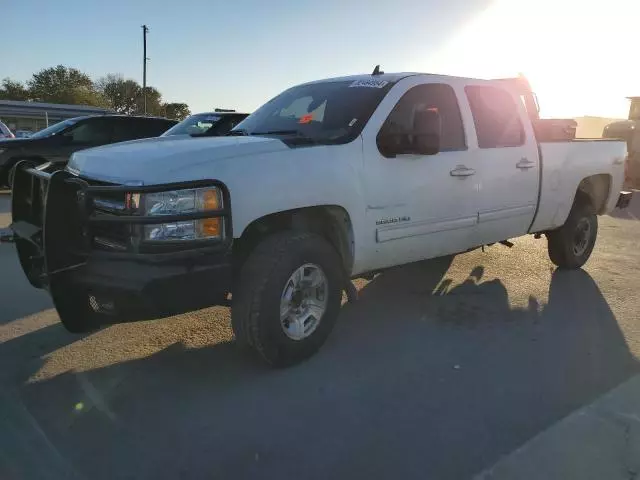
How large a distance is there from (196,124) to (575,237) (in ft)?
21.5

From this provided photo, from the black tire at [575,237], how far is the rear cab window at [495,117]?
1.49m

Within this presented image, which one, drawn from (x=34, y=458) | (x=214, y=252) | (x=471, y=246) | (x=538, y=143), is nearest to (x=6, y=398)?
(x=34, y=458)

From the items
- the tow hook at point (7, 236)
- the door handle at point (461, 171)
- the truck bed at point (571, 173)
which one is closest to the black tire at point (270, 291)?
the door handle at point (461, 171)

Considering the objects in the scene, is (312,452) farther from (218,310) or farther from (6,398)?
(218,310)

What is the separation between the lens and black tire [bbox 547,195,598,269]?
604 centimetres

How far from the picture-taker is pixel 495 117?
4941 millimetres

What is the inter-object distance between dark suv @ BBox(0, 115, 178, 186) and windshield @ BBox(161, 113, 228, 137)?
206cm

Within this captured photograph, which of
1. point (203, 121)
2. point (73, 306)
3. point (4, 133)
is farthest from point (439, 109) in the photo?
point (4, 133)

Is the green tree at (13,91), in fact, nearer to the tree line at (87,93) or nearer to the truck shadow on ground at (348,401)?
the tree line at (87,93)

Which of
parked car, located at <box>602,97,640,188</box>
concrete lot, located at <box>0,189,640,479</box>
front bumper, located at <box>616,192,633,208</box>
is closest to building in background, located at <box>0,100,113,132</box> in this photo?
parked car, located at <box>602,97,640,188</box>

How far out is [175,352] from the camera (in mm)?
3842

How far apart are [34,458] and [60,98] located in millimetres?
70427

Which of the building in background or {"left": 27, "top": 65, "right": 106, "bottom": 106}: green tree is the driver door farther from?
{"left": 27, "top": 65, "right": 106, "bottom": 106}: green tree

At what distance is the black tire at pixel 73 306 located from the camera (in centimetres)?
302
